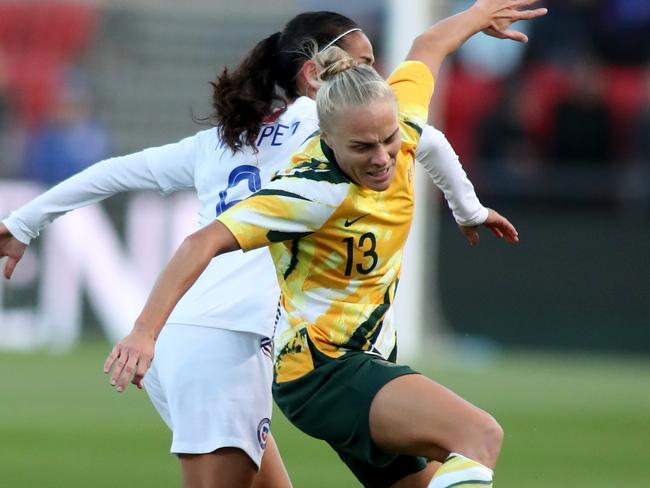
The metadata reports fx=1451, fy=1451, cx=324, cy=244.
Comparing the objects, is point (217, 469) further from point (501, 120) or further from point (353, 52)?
point (501, 120)

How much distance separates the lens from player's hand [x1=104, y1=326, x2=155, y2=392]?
4.13 m

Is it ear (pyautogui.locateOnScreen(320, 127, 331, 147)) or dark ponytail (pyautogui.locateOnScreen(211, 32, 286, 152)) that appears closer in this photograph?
ear (pyautogui.locateOnScreen(320, 127, 331, 147))

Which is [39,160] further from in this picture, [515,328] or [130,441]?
[130,441]

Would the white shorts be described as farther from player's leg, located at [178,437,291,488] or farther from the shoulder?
the shoulder

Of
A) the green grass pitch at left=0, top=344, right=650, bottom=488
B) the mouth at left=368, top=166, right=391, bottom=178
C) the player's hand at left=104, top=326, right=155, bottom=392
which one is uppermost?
the mouth at left=368, top=166, right=391, bottom=178

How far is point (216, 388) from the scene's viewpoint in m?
5.12

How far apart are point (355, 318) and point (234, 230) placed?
20.7 inches

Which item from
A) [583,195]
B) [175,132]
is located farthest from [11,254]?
[175,132]

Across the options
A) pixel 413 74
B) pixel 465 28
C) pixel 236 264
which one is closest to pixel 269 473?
pixel 236 264

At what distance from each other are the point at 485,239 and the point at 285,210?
10.2 m

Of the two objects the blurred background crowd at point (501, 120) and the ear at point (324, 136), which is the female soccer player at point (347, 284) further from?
the blurred background crowd at point (501, 120)

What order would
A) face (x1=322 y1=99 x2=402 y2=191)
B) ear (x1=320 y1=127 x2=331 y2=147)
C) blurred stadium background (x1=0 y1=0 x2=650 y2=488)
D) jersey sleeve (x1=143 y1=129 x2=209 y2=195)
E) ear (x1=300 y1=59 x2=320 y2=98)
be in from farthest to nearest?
1. blurred stadium background (x1=0 y1=0 x2=650 y2=488)
2. jersey sleeve (x1=143 y1=129 x2=209 y2=195)
3. ear (x1=300 y1=59 x2=320 y2=98)
4. ear (x1=320 y1=127 x2=331 y2=147)
5. face (x1=322 y1=99 x2=402 y2=191)

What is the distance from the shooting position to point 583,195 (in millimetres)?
14758

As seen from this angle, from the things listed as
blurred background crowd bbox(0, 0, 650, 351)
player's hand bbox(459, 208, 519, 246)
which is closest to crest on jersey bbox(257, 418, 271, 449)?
player's hand bbox(459, 208, 519, 246)
